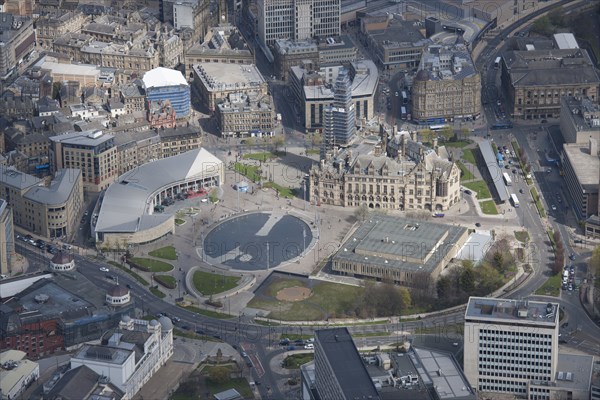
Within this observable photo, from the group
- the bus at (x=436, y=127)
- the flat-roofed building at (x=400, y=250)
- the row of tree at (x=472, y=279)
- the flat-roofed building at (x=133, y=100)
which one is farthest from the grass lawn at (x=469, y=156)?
the flat-roofed building at (x=133, y=100)

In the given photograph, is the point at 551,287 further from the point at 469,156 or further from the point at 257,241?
the point at 469,156

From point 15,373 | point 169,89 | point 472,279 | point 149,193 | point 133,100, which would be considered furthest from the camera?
point 133,100

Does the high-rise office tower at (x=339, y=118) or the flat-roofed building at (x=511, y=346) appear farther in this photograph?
the high-rise office tower at (x=339, y=118)

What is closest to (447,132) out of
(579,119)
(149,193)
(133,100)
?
(579,119)

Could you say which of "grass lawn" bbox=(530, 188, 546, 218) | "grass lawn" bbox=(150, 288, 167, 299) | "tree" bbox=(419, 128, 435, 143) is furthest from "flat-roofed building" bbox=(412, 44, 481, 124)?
"grass lawn" bbox=(150, 288, 167, 299)

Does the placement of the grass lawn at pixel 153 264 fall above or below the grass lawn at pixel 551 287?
above

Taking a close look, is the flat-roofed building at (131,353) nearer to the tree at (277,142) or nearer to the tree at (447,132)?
the tree at (277,142)
